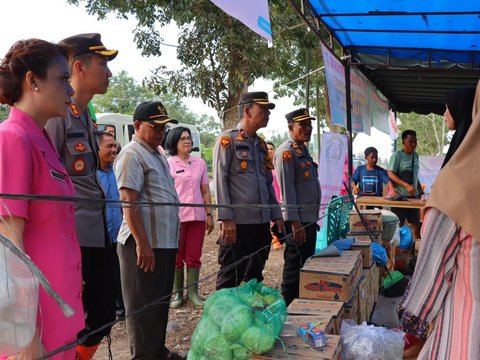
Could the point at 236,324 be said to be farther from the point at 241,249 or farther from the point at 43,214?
the point at 241,249

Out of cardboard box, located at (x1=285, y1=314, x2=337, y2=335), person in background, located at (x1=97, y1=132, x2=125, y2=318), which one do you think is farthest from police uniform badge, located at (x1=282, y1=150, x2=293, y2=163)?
cardboard box, located at (x1=285, y1=314, x2=337, y2=335)

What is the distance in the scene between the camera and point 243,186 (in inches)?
128

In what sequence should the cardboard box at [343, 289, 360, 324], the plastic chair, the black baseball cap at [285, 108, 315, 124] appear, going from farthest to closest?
the plastic chair < the black baseball cap at [285, 108, 315, 124] < the cardboard box at [343, 289, 360, 324]

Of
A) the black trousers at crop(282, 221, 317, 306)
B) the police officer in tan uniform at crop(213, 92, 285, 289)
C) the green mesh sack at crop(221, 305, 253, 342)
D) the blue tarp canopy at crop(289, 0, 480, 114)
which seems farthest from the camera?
the blue tarp canopy at crop(289, 0, 480, 114)

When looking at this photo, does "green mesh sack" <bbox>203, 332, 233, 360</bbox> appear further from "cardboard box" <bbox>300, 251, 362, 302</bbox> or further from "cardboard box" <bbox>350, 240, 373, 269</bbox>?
"cardboard box" <bbox>350, 240, 373, 269</bbox>

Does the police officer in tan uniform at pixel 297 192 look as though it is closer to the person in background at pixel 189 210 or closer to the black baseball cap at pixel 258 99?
the black baseball cap at pixel 258 99

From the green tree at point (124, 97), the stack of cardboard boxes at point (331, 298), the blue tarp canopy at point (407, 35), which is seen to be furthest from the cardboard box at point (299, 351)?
the green tree at point (124, 97)

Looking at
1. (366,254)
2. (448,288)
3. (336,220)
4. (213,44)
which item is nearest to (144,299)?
(448,288)

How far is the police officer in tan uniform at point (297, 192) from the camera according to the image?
12.5 feet

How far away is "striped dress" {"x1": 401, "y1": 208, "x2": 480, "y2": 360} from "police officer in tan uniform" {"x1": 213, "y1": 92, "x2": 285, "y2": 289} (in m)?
1.70

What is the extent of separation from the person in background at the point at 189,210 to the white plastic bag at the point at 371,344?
2193 millimetres

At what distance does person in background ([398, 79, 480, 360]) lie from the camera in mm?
1368

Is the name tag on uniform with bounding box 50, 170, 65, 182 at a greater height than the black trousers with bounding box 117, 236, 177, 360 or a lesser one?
greater

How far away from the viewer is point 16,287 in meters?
1.07
